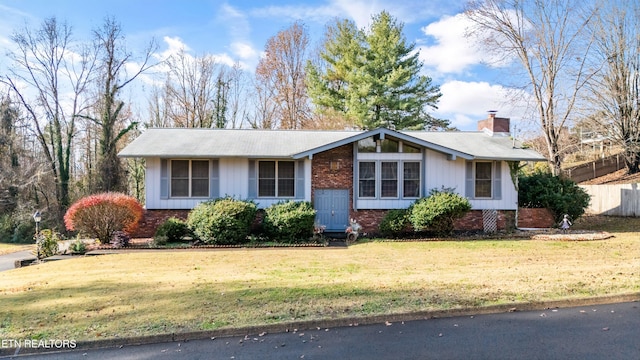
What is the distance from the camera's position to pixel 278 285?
7195mm

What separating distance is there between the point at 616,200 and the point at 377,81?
49.0ft

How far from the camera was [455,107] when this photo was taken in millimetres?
28312

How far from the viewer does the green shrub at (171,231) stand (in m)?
13.2

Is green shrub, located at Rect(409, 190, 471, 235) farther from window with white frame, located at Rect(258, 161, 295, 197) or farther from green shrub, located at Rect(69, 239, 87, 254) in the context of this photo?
green shrub, located at Rect(69, 239, 87, 254)

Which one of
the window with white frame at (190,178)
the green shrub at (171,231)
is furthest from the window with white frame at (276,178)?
the green shrub at (171,231)

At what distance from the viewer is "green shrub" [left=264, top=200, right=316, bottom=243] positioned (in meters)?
13.2

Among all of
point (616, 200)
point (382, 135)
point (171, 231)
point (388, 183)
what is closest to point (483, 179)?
point (388, 183)

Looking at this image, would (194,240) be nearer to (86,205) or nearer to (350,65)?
(86,205)

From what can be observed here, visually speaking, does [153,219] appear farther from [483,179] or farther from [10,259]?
[483,179]

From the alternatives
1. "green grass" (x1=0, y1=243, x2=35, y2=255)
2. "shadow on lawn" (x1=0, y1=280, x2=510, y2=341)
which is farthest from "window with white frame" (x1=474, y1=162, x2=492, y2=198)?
"green grass" (x1=0, y1=243, x2=35, y2=255)

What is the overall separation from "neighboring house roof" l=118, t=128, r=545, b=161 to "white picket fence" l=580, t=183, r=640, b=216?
611cm

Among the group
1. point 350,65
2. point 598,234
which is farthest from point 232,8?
point 598,234

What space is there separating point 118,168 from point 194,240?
41.4 feet

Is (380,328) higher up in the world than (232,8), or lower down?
lower down
